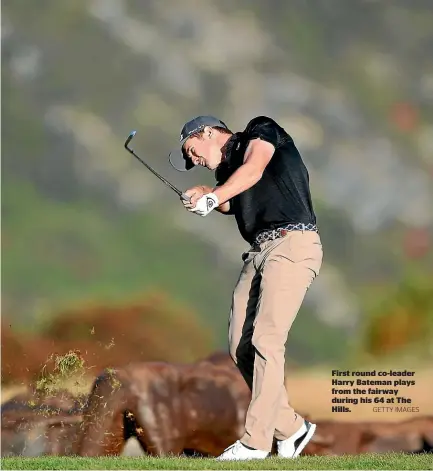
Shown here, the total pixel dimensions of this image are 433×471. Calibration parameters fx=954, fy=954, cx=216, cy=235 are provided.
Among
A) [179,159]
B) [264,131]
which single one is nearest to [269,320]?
[264,131]

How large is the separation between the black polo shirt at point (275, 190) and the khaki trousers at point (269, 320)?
0.11 meters

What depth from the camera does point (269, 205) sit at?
16.7 feet

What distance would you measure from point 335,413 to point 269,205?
2445 millimetres

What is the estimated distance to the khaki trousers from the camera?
16.0 ft

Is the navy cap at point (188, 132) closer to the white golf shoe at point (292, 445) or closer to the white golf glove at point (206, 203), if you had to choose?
the white golf glove at point (206, 203)

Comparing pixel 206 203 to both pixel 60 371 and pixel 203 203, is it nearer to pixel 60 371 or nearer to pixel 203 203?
pixel 203 203

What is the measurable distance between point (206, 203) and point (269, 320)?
2.27 ft

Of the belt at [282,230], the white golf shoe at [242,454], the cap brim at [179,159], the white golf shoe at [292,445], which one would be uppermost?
the cap brim at [179,159]

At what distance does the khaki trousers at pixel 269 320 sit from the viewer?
4.88 meters

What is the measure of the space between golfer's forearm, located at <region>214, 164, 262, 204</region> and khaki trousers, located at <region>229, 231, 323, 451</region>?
38 centimetres

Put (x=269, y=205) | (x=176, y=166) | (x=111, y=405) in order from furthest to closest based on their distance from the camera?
(x=111, y=405)
(x=176, y=166)
(x=269, y=205)

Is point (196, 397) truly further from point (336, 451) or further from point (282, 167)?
point (282, 167)

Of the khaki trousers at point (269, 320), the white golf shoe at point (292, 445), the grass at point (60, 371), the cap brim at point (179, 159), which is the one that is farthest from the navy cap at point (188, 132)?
the grass at point (60, 371)

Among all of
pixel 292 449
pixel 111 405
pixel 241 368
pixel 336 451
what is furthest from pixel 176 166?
pixel 336 451
